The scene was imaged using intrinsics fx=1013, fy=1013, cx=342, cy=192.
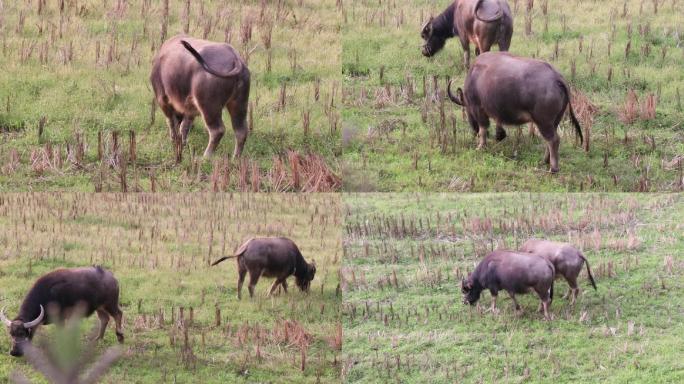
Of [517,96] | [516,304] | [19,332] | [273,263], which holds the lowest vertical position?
[19,332]

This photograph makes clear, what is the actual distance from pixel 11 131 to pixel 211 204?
123 inches

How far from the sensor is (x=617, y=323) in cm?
1227

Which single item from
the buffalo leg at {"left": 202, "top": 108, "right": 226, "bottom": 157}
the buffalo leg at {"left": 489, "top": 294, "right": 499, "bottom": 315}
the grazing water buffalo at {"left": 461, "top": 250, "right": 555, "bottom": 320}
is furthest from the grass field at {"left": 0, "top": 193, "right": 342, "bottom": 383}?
the buffalo leg at {"left": 489, "top": 294, "right": 499, "bottom": 315}

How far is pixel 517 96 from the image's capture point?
1195 centimetres

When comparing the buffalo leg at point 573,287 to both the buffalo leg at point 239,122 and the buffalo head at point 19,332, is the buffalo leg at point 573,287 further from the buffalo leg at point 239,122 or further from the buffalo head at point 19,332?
the buffalo head at point 19,332

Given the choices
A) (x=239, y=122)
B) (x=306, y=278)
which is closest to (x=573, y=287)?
(x=306, y=278)

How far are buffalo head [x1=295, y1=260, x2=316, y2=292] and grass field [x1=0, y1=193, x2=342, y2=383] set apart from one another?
143 mm

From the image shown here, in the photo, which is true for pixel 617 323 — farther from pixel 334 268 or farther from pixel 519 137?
pixel 334 268

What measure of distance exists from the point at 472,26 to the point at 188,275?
549 centimetres

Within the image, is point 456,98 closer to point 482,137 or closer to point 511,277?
point 482,137

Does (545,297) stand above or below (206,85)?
below

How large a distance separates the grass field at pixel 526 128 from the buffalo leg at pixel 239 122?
143 centimetres

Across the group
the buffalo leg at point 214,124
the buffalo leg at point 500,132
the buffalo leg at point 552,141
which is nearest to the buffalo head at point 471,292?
the buffalo leg at point 500,132

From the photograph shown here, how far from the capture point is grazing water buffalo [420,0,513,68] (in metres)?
14.4
